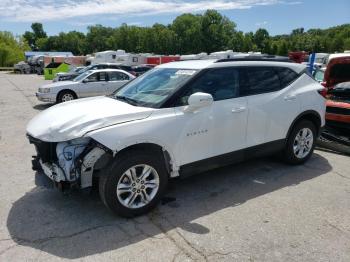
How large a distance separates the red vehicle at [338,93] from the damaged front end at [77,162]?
198 inches

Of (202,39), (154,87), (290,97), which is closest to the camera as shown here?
(154,87)

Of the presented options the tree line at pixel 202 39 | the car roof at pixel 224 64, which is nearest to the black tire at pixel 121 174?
the car roof at pixel 224 64

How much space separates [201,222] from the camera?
4.00m

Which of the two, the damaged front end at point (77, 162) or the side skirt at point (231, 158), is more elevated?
the damaged front end at point (77, 162)

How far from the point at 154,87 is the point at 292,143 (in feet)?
7.99

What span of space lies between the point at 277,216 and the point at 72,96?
36.4 ft

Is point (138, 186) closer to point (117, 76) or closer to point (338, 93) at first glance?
point (338, 93)

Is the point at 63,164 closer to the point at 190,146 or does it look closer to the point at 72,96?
the point at 190,146

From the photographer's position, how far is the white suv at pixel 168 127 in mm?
3873

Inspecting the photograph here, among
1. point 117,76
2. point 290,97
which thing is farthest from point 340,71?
point 117,76

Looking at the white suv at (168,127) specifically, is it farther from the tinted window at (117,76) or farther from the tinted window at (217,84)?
the tinted window at (117,76)

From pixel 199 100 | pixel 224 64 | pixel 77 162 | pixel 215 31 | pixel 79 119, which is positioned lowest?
pixel 77 162

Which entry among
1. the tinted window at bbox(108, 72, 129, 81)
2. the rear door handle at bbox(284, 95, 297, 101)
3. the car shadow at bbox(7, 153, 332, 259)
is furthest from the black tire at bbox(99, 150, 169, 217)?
the tinted window at bbox(108, 72, 129, 81)

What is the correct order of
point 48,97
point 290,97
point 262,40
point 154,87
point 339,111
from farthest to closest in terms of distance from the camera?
point 262,40 < point 48,97 < point 339,111 < point 290,97 < point 154,87
